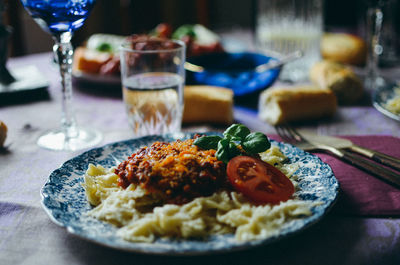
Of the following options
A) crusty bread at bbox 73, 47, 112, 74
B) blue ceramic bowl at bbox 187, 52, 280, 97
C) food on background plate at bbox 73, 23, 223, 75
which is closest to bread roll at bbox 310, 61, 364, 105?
blue ceramic bowl at bbox 187, 52, 280, 97

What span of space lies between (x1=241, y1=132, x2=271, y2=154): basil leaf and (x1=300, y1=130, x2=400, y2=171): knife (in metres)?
0.47

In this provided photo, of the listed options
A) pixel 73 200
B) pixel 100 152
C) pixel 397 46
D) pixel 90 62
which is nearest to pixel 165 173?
pixel 73 200

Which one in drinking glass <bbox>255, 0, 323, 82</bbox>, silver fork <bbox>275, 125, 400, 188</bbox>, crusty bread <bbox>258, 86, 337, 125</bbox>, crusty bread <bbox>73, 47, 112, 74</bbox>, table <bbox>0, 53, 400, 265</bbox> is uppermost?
drinking glass <bbox>255, 0, 323, 82</bbox>

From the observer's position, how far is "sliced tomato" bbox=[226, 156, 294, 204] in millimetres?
1065

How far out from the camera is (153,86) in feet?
6.07

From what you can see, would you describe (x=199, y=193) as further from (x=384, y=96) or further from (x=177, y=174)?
(x=384, y=96)

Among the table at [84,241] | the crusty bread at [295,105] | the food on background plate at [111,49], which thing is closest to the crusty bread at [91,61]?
the food on background plate at [111,49]

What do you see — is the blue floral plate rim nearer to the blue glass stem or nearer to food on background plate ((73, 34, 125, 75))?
the blue glass stem

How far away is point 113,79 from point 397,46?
2.30m

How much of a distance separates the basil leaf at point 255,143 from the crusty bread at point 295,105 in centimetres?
77

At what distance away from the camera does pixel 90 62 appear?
8.60 ft

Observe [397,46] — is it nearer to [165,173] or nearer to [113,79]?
[113,79]

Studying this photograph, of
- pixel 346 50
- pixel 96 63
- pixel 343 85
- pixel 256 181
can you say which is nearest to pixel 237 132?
pixel 256 181

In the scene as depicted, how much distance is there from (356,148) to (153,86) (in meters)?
0.85
